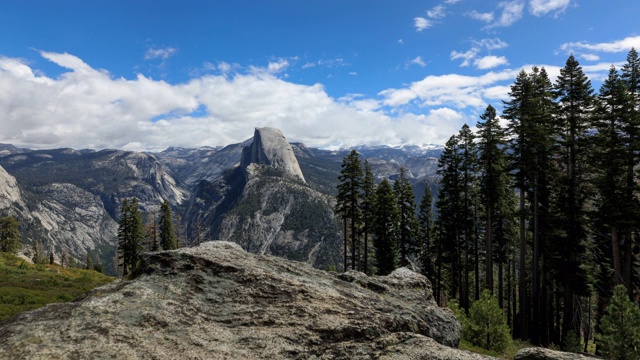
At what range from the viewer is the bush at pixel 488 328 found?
20.4 meters

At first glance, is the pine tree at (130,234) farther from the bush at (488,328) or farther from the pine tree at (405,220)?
the bush at (488,328)

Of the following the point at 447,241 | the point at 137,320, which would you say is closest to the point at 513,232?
the point at 447,241

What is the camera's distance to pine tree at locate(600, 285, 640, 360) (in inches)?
627

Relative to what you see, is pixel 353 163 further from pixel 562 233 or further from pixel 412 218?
pixel 562 233

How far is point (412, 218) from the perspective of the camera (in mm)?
45875

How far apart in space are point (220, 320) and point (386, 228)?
41.1 metres

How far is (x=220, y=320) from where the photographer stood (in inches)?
269

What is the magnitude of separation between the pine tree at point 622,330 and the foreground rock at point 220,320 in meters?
13.3

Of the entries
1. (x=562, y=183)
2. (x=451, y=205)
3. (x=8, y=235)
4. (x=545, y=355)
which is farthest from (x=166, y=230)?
(x=545, y=355)

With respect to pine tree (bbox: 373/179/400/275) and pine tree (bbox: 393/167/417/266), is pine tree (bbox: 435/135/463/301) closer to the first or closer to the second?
pine tree (bbox: 393/167/417/266)

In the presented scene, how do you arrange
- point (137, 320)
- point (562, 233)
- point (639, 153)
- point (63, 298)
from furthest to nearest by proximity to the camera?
point (562, 233) → point (639, 153) → point (63, 298) → point (137, 320)

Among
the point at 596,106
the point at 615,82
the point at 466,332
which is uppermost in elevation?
the point at 615,82

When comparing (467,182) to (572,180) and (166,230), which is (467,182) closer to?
(572,180)

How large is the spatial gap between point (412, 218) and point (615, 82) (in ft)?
85.3
